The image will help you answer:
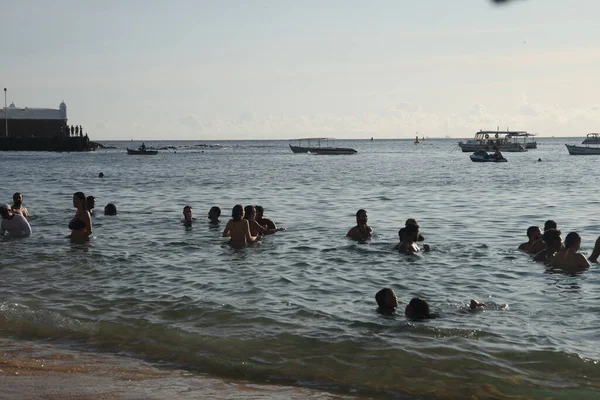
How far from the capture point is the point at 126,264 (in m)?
15.6

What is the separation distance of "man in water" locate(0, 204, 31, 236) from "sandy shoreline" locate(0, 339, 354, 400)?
10.3m

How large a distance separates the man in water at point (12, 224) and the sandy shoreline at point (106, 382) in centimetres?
1025

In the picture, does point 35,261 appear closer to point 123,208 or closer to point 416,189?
point 123,208

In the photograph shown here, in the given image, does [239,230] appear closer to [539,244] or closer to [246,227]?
[246,227]

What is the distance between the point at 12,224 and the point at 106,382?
12.1 meters

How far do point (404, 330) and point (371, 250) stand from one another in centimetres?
707

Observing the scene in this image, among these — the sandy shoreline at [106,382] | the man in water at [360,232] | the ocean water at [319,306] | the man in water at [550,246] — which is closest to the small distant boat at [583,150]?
the ocean water at [319,306]

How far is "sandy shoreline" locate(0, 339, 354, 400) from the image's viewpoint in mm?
7480

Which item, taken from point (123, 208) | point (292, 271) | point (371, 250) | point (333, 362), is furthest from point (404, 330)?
point (123, 208)

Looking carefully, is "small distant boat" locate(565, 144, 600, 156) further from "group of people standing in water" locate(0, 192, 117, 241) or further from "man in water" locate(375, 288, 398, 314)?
"man in water" locate(375, 288, 398, 314)

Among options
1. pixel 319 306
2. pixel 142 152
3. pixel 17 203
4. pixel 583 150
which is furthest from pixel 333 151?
pixel 319 306

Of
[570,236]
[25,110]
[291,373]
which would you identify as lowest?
[291,373]

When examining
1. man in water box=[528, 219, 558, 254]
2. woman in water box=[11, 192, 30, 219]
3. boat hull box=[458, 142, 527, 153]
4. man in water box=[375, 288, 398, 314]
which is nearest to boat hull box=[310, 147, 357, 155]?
boat hull box=[458, 142, 527, 153]

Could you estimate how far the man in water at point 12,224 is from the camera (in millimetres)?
18531
